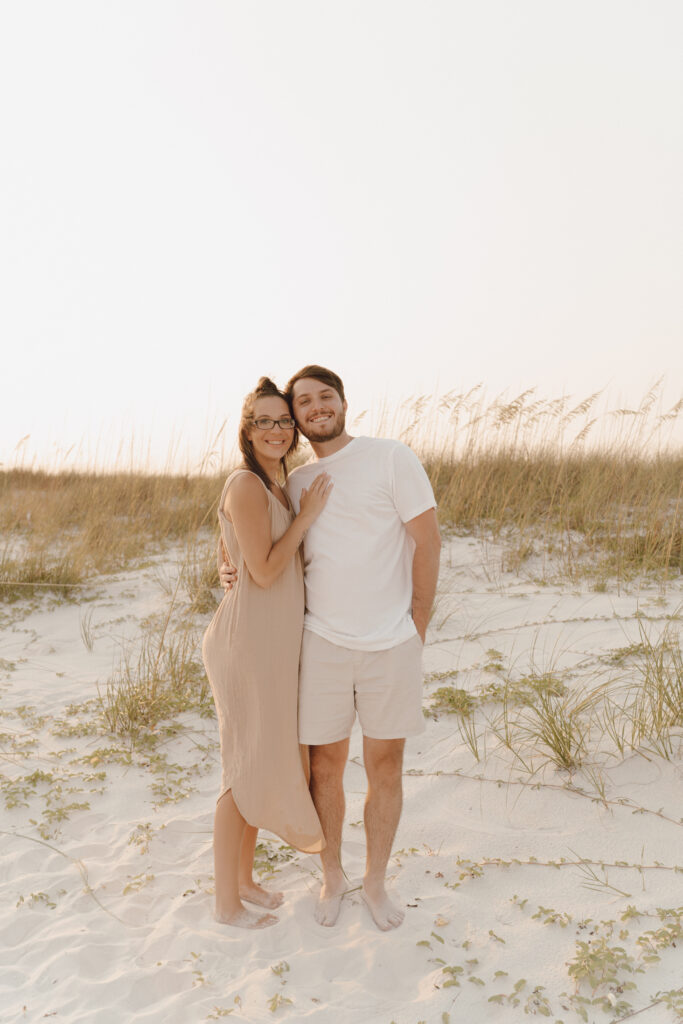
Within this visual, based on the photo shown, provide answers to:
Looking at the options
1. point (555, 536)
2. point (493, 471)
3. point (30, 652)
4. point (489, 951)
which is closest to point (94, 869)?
point (489, 951)

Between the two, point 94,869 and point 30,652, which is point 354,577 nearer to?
point 94,869

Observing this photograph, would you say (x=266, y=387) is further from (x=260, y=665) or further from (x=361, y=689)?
(x=361, y=689)

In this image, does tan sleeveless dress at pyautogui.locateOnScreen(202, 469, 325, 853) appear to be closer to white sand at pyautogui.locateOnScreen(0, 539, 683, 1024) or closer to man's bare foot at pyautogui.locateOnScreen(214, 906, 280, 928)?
man's bare foot at pyautogui.locateOnScreen(214, 906, 280, 928)

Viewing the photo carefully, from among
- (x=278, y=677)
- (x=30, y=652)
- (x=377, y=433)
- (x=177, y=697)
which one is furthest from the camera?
(x=377, y=433)

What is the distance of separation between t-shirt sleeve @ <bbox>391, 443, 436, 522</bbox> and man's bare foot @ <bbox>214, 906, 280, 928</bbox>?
1580 millimetres

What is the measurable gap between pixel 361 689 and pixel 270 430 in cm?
102

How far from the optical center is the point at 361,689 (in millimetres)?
2844

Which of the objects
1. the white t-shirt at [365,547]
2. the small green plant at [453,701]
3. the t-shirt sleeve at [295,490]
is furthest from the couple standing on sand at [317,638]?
the small green plant at [453,701]

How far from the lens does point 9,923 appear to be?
2930 mm

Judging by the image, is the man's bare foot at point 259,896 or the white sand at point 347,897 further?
the man's bare foot at point 259,896

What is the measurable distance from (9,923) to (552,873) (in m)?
2.07

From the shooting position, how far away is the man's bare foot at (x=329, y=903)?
2.86 m

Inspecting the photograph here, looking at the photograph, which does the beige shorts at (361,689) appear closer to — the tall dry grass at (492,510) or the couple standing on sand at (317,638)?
the couple standing on sand at (317,638)

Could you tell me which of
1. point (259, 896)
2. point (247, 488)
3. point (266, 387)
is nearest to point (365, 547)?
point (247, 488)
